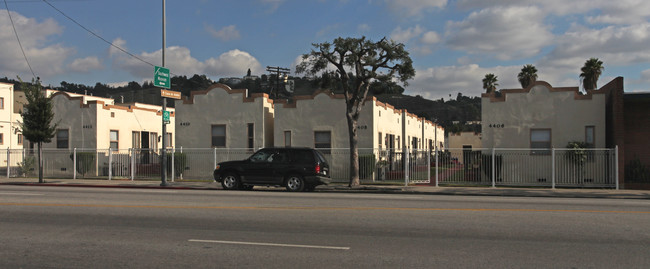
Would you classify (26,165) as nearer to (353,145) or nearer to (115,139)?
(115,139)

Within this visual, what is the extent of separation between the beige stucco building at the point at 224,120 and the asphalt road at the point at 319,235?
13.3 m

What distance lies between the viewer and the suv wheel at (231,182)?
19672mm

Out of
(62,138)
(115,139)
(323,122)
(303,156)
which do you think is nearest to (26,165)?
(62,138)

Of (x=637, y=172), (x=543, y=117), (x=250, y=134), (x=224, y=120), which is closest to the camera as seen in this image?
(x=637, y=172)

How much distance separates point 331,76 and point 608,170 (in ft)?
39.9

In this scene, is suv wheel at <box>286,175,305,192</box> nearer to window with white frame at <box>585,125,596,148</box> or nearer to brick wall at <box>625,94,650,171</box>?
window with white frame at <box>585,125,596,148</box>

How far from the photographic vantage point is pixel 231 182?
19766mm

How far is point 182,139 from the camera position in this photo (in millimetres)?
27969

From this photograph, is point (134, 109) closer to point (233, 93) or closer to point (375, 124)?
point (233, 93)

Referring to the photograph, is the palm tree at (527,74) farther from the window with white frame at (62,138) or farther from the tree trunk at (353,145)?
the window with white frame at (62,138)

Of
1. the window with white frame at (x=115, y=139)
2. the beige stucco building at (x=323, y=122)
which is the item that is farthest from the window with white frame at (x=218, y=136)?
the window with white frame at (x=115, y=139)

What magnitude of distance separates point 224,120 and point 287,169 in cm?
935

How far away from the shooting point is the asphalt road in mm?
7039

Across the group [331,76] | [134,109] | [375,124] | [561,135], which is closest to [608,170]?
[561,135]
